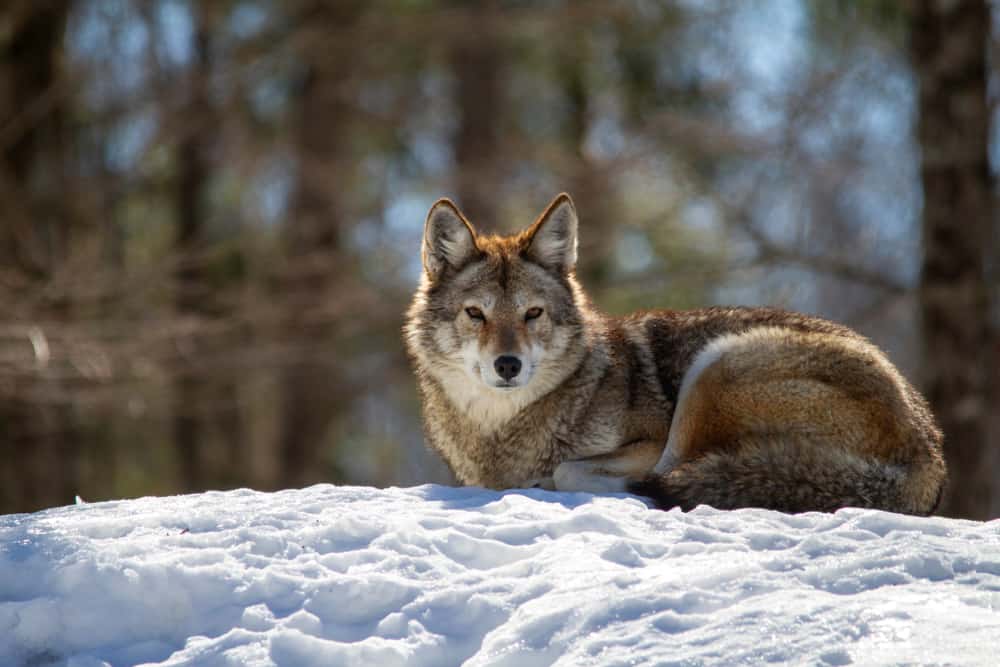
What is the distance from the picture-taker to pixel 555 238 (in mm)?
6945

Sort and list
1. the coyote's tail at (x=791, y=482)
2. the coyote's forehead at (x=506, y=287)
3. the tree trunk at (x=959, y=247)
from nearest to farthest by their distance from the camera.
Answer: the coyote's tail at (x=791, y=482)
the coyote's forehead at (x=506, y=287)
the tree trunk at (x=959, y=247)

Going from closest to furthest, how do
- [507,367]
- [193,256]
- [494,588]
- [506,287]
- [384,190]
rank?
1. [494,588]
2. [507,367]
3. [506,287]
4. [193,256]
5. [384,190]

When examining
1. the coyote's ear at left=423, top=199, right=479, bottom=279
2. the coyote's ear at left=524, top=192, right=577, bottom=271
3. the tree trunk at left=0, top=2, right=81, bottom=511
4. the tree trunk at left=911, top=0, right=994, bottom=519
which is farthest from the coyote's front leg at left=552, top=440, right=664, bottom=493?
the tree trunk at left=0, top=2, right=81, bottom=511

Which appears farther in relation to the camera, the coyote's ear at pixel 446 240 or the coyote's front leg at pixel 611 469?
the coyote's ear at pixel 446 240

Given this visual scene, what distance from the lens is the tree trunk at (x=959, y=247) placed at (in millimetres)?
10148

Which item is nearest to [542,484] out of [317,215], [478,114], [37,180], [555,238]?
[555,238]

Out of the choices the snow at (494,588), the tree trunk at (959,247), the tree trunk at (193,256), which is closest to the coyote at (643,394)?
the snow at (494,588)

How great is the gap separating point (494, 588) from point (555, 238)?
3159mm

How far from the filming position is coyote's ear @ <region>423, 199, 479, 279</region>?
6.79 m

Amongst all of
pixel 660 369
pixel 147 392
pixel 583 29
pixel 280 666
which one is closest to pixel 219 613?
pixel 280 666

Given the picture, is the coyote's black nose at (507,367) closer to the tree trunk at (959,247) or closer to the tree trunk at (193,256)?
the tree trunk at (959,247)

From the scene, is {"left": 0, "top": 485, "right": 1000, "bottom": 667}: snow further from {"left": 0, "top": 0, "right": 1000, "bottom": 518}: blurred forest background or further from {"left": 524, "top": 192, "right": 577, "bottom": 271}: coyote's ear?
{"left": 0, "top": 0, "right": 1000, "bottom": 518}: blurred forest background

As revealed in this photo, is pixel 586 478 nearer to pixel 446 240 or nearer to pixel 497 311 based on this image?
pixel 497 311

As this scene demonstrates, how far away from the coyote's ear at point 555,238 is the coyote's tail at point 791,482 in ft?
5.95
